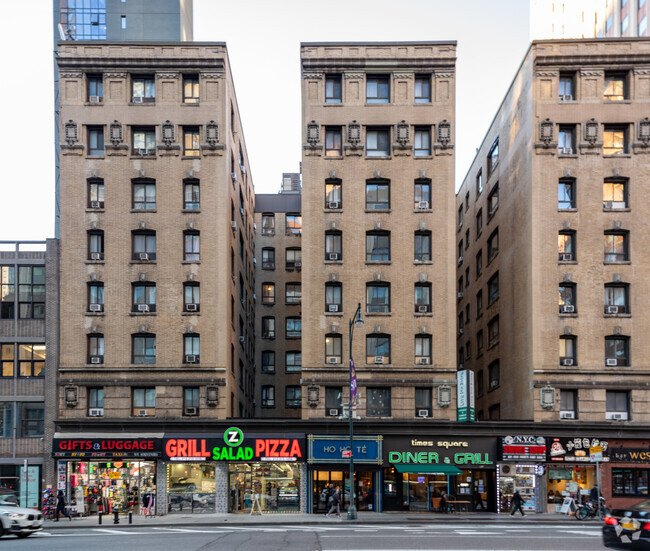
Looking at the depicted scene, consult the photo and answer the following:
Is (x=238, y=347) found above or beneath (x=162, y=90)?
beneath

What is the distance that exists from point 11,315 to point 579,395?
3267cm

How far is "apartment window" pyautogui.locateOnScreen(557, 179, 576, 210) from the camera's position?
144 feet

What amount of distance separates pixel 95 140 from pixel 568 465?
33.1 meters

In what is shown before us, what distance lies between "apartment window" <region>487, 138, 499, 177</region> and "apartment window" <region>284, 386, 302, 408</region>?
25.3m

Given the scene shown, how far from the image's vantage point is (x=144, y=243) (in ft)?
144

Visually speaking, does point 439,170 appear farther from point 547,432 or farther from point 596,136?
point 547,432

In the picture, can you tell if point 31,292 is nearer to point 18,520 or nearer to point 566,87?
point 18,520

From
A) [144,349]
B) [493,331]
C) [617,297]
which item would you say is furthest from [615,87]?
[144,349]

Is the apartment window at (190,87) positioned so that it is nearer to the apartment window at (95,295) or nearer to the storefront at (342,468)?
the apartment window at (95,295)

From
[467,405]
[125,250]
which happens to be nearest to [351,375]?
[467,405]

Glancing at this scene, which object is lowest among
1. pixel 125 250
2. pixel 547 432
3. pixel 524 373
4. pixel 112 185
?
pixel 547 432

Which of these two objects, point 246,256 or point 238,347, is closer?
point 238,347

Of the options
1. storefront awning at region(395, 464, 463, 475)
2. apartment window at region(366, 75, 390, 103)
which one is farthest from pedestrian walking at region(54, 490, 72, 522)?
apartment window at region(366, 75, 390, 103)

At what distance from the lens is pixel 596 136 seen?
43.6 metres
